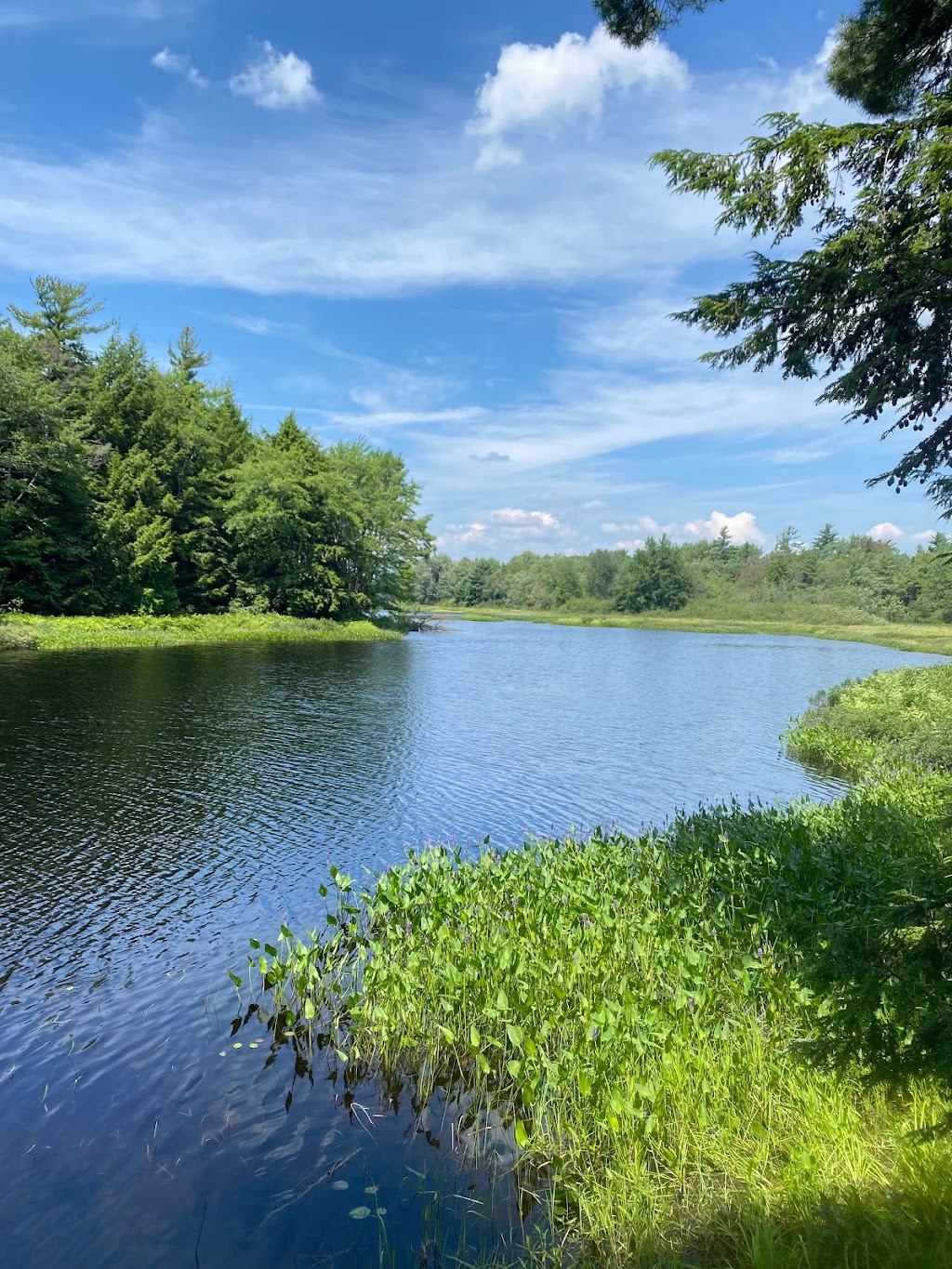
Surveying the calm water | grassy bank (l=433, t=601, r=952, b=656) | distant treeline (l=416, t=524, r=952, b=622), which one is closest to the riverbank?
the calm water

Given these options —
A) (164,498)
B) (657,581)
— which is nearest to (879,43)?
(164,498)

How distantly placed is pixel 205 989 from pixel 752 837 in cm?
784

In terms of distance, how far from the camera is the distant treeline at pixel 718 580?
11988 cm

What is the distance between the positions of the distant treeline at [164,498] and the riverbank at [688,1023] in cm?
4411

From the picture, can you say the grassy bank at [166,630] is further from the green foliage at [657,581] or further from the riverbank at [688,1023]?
the green foliage at [657,581]

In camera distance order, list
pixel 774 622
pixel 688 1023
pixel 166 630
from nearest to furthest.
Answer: pixel 688 1023 < pixel 166 630 < pixel 774 622

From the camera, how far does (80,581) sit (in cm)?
5059

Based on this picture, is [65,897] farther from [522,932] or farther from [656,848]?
[656,848]

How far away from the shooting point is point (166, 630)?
5006 cm

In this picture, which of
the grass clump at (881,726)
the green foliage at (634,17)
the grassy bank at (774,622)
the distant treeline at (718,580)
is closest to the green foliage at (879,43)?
the green foliage at (634,17)

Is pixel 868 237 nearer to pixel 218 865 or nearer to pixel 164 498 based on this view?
pixel 218 865

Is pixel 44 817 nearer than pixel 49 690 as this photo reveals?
Yes

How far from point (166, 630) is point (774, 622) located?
88.0 m

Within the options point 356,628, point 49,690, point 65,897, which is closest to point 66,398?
point 356,628
